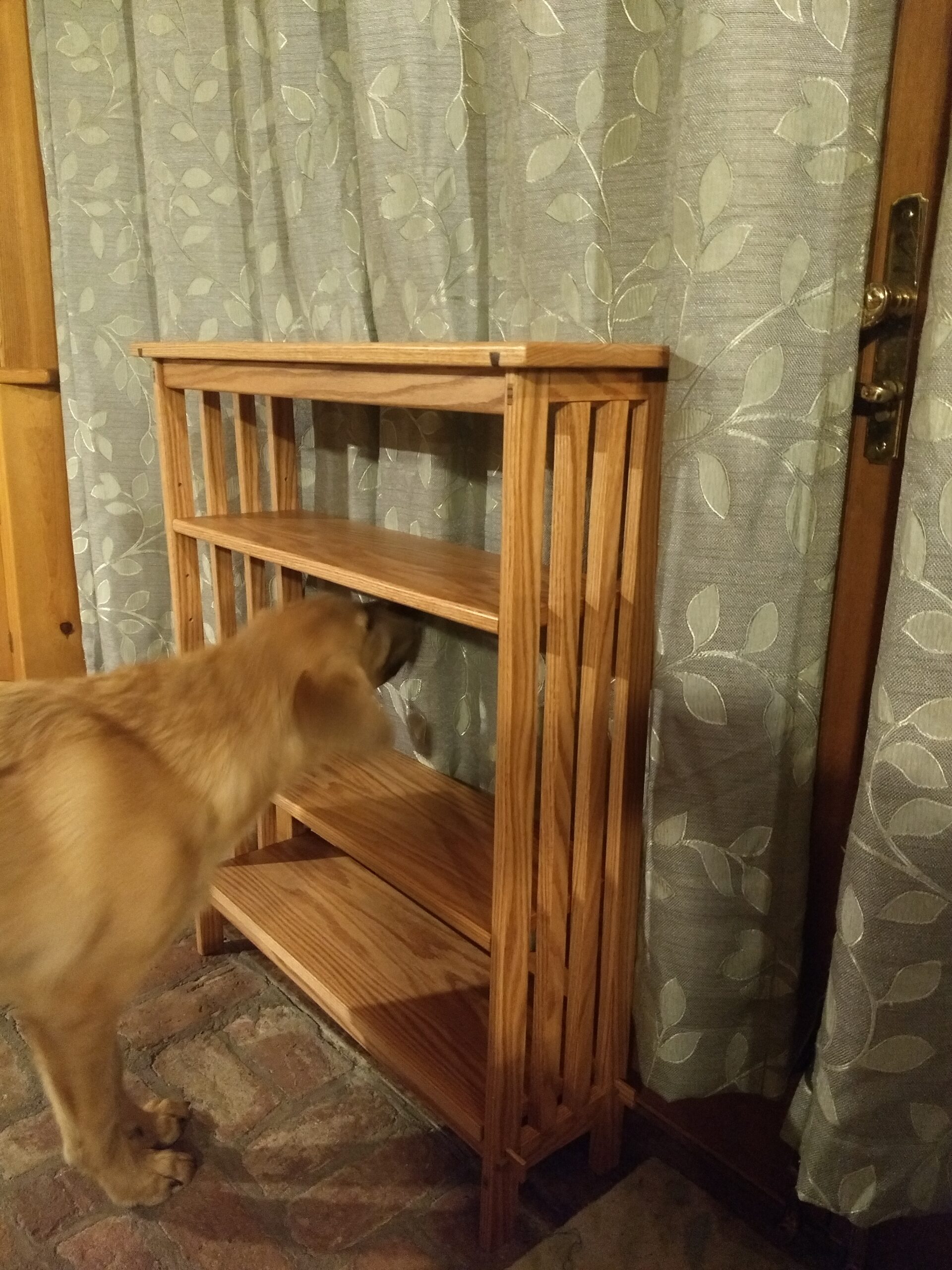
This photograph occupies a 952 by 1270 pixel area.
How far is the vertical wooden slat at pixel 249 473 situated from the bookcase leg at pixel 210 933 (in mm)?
643

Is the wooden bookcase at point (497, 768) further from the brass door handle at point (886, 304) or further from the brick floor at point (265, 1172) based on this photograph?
the brass door handle at point (886, 304)

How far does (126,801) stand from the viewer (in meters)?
1.17

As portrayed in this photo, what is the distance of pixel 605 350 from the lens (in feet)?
3.36

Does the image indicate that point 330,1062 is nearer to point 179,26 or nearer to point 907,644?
point 907,644

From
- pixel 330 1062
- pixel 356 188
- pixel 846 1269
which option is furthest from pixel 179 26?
pixel 846 1269

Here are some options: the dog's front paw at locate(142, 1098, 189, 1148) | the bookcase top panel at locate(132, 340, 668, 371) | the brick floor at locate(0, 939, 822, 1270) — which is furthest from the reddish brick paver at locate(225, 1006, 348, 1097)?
the bookcase top panel at locate(132, 340, 668, 371)

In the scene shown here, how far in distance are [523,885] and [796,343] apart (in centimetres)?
73

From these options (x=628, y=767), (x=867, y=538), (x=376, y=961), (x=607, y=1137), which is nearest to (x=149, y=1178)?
(x=376, y=961)

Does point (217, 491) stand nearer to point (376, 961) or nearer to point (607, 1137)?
point (376, 961)

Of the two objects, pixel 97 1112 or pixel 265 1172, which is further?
pixel 265 1172

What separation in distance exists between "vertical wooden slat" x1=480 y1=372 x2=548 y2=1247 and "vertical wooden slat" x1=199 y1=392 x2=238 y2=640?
0.79 m

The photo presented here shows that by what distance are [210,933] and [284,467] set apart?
3.25 ft

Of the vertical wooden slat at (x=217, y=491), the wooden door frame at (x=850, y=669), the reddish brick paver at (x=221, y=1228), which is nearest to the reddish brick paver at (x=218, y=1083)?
the reddish brick paver at (x=221, y=1228)

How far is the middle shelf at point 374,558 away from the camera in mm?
1145
